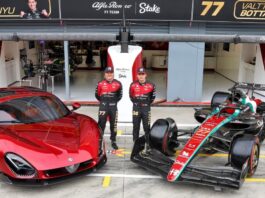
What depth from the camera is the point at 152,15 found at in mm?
10844

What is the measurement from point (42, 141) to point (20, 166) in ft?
1.78

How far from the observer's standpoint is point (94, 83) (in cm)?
1442

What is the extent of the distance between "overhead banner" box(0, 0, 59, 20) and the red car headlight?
704 cm

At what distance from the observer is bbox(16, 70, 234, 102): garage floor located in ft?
40.6

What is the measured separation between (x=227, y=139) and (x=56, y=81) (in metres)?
10.3

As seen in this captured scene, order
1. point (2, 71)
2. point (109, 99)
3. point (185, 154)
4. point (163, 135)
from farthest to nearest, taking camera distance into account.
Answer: point (2, 71)
point (109, 99)
point (163, 135)
point (185, 154)

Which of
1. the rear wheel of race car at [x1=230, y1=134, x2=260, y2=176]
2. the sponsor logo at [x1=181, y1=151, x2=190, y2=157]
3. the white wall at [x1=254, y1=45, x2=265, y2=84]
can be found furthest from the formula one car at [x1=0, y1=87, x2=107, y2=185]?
the white wall at [x1=254, y1=45, x2=265, y2=84]

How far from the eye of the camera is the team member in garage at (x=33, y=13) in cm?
1072

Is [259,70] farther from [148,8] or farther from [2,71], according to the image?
[2,71]

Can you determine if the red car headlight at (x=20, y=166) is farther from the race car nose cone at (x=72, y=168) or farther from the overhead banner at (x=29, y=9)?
the overhead banner at (x=29, y=9)

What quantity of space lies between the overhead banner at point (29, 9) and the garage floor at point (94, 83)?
9.59ft

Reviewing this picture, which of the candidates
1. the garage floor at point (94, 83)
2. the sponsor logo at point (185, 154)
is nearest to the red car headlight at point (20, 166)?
the sponsor logo at point (185, 154)

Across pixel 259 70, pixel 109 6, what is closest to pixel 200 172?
pixel 109 6

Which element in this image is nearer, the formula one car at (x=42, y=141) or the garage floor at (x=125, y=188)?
the formula one car at (x=42, y=141)
